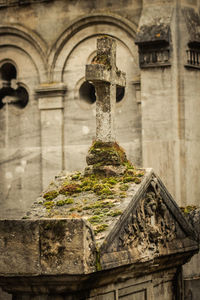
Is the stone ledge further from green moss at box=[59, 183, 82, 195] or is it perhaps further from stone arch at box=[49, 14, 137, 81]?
stone arch at box=[49, 14, 137, 81]

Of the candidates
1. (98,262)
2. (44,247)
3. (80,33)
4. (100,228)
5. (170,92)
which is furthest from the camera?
(80,33)

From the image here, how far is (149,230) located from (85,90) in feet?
26.2

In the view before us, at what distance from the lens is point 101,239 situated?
765 centimetres

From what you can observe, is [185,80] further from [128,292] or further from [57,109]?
[128,292]

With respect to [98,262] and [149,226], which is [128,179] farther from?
[98,262]

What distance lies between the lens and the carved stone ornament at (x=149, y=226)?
8.23 meters

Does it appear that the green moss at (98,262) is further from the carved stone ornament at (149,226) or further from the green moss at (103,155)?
the green moss at (103,155)

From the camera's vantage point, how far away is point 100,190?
868cm

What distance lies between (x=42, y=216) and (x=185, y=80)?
728 centimetres

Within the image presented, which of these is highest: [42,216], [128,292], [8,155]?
[8,155]

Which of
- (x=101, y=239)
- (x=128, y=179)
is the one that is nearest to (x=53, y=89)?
(x=128, y=179)

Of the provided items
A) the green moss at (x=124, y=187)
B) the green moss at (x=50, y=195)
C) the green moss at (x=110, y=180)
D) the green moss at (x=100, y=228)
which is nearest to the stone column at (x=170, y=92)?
the green moss at (x=110, y=180)

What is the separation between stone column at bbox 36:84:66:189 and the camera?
16328mm

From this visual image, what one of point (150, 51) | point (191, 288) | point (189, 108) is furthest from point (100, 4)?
point (191, 288)
